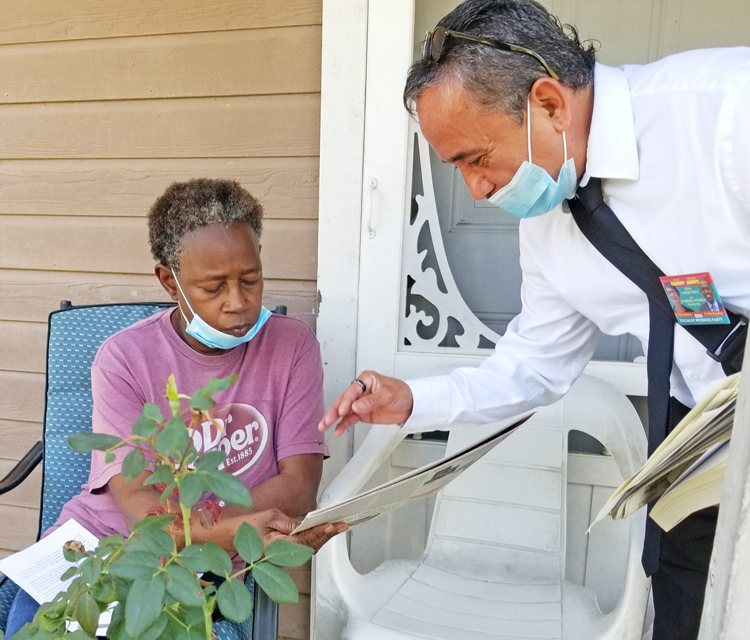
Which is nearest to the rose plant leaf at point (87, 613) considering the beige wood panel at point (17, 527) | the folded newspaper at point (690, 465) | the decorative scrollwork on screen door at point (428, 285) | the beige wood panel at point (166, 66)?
the folded newspaper at point (690, 465)

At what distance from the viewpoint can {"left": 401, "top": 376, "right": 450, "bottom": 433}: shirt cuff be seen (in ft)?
4.60

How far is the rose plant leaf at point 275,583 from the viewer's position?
0.75 meters

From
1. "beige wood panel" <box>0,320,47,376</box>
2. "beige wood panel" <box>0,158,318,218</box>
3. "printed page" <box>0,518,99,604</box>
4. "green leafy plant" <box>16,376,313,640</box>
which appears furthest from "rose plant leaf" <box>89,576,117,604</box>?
"beige wood panel" <box>0,320,47,376</box>

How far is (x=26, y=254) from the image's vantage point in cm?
247

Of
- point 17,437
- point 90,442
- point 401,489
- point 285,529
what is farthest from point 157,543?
point 17,437

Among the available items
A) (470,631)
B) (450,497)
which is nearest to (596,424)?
(450,497)

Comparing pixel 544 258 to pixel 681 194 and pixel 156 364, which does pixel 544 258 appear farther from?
pixel 156 364

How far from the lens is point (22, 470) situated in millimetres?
1922

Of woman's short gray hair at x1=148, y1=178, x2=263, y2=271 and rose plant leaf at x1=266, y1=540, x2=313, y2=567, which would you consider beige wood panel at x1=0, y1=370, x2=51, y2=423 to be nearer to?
woman's short gray hair at x1=148, y1=178, x2=263, y2=271

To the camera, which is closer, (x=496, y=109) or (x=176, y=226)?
(x=496, y=109)

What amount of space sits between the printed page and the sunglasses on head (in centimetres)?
137

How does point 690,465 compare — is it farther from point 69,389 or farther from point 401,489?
point 69,389

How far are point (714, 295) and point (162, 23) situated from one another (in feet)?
6.50

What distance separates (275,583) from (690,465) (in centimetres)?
56
